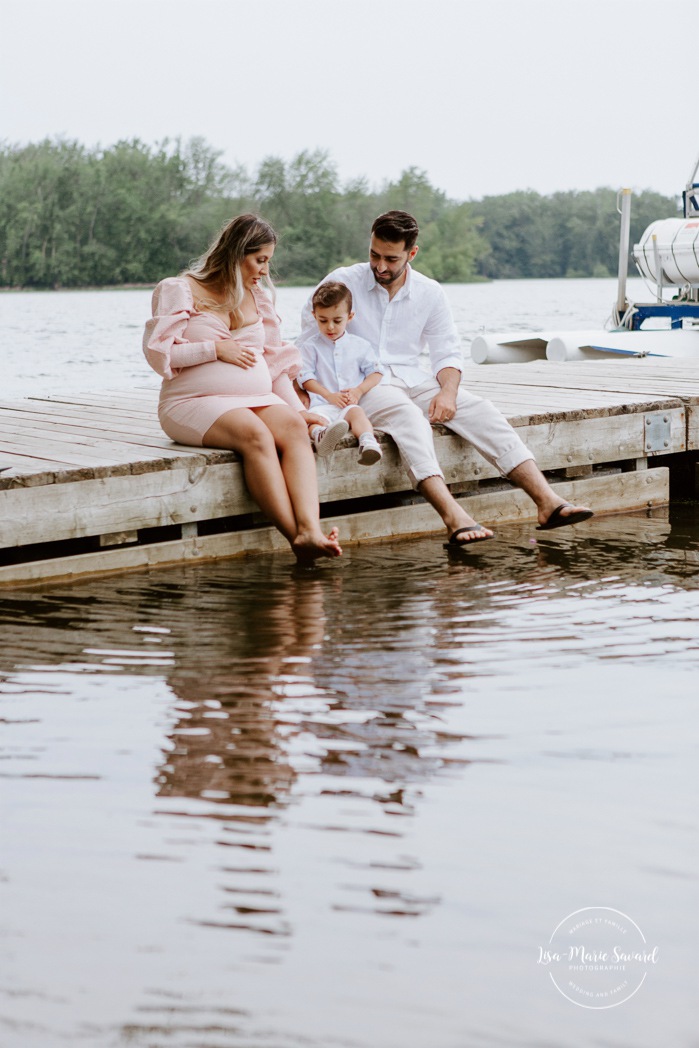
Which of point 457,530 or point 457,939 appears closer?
point 457,939

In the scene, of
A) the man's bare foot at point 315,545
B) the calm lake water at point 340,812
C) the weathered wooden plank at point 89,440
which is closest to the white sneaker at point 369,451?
the man's bare foot at point 315,545

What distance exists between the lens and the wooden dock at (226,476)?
187 inches

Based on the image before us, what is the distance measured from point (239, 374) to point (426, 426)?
0.90 metres

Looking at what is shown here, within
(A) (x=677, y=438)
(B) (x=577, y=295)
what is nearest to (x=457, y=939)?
(A) (x=677, y=438)

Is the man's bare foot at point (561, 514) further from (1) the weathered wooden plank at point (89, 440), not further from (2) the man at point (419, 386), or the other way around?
(1) the weathered wooden plank at point (89, 440)

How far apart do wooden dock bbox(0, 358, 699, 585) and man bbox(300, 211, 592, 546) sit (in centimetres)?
19

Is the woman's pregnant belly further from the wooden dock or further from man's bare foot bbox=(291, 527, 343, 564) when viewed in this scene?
man's bare foot bbox=(291, 527, 343, 564)

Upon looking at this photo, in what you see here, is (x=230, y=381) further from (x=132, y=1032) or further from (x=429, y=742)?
(x=132, y=1032)

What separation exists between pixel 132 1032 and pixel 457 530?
11.5 feet

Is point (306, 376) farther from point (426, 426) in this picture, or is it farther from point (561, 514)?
point (561, 514)

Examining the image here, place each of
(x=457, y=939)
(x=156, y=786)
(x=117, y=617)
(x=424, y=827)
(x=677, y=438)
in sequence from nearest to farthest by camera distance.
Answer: (x=457, y=939), (x=424, y=827), (x=156, y=786), (x=117, y=617), (x=677, y=438)

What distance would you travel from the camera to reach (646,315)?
688 inches

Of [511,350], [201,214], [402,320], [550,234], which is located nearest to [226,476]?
[402,320]

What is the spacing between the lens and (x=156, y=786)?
8.85 ft
